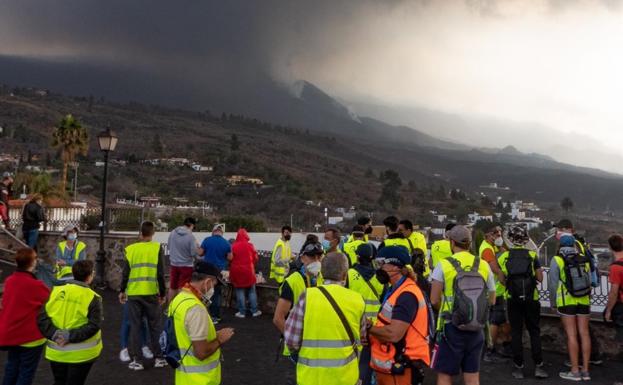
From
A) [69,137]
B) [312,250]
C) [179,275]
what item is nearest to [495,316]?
[312,250]

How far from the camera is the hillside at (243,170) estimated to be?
61781 mm

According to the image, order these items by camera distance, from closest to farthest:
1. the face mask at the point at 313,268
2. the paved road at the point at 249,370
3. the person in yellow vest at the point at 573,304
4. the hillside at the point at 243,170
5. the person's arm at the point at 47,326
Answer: the person's arm at the point at 47,326, the face mask at the point at 313,268, the paved road at the point at 249,370, the person in yellow vest at the point at 573,304, the hillside at the point at 243,170

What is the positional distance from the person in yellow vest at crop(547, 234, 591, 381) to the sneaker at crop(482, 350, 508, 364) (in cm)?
89

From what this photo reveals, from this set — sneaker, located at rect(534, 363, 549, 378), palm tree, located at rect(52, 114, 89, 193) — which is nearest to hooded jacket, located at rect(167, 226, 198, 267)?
sneaker, located at rect(534, 363, 549, 378)

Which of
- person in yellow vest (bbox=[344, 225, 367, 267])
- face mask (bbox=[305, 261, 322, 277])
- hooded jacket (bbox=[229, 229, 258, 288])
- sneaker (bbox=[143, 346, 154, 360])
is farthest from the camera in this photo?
hooded jacket (bbox=[229, 229, 258, 288])

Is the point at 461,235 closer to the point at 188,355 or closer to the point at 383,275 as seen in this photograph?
the point at 383,275

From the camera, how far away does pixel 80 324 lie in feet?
14.0

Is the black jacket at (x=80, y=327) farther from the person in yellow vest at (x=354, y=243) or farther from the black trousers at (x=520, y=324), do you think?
the black trousers at (x=520, y=324)

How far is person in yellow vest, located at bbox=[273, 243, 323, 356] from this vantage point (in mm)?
3980

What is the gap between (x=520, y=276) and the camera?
632 centimetres

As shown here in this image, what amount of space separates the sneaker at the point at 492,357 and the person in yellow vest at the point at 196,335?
16.2ft

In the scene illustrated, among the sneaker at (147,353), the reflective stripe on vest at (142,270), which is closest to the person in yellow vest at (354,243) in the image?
the reflective stripe on vest at (142,270)

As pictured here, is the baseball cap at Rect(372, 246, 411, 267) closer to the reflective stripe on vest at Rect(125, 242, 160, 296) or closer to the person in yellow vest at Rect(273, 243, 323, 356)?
the person in yellow vest at Rect(273, 243, 323, 356)

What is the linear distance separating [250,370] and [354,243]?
7.40 feet
